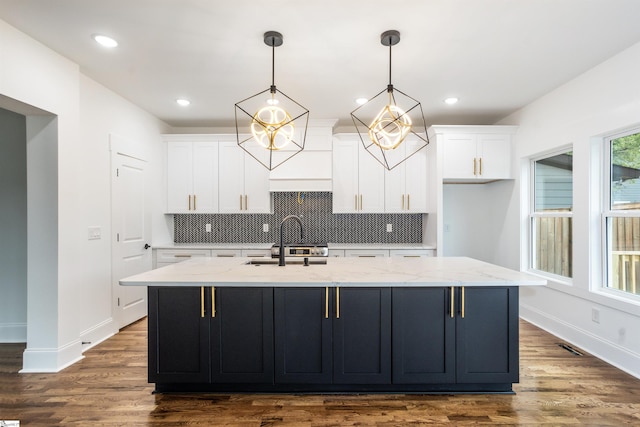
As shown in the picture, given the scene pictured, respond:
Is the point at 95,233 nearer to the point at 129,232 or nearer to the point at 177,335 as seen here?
the point at 129,232

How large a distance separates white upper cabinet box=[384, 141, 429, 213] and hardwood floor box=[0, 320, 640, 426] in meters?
2.45

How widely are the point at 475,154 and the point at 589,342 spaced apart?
2394 mm

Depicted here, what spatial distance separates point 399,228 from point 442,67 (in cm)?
250

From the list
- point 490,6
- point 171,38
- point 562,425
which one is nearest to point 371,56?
point 490,6

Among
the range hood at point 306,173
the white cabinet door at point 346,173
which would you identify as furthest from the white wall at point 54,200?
the white cabinet door at point 346,173

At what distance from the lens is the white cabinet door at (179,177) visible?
4816 mm

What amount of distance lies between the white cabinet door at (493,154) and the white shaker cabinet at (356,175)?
1281 mm

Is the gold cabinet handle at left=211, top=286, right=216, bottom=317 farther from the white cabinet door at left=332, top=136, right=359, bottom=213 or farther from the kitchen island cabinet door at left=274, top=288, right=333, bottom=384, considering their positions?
the white cabinet door at left=332, top=136, right=359, bottom=213

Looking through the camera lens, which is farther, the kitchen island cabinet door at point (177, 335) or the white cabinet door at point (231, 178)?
the white cabinet door at point (231, 178)

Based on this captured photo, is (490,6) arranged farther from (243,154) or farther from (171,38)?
(243,154)

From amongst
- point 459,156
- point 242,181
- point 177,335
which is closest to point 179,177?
point 242,181

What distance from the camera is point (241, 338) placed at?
2.33m

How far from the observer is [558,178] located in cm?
381

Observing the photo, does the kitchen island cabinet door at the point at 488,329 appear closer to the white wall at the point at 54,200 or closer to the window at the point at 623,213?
the window at the point at 623,213
